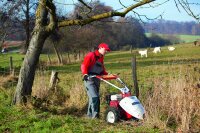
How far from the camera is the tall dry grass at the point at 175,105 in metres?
8.38

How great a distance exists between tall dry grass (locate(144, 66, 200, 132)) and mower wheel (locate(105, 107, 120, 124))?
2.31 feet

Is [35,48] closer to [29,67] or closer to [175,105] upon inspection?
[29,67]

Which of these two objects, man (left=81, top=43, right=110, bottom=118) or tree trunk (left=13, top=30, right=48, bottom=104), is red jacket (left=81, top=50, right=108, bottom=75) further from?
tree trunk (left=13, top=30, right=48, bottom=104)

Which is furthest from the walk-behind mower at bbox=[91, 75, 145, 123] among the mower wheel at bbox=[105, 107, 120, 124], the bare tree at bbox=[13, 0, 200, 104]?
the bare tree at bbox=[13, 0, 200, 104]

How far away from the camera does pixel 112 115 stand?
31.6 ft

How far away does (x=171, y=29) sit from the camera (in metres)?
140

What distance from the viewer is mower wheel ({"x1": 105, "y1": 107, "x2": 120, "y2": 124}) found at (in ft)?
31.2

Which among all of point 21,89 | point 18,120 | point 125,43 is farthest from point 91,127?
point 125,43

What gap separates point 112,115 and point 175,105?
152cm

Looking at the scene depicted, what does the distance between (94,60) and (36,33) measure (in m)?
1.96

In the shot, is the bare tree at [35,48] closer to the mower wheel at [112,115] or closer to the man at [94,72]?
the man at [94,72]

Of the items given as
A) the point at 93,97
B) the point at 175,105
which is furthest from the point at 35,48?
the point at 175,105

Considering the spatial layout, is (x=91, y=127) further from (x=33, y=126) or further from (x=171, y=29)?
(x=171, y=29)

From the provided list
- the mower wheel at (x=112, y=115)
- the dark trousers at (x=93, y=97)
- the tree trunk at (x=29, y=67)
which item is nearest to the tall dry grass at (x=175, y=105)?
the mower wheel at (x=112, y=115)
